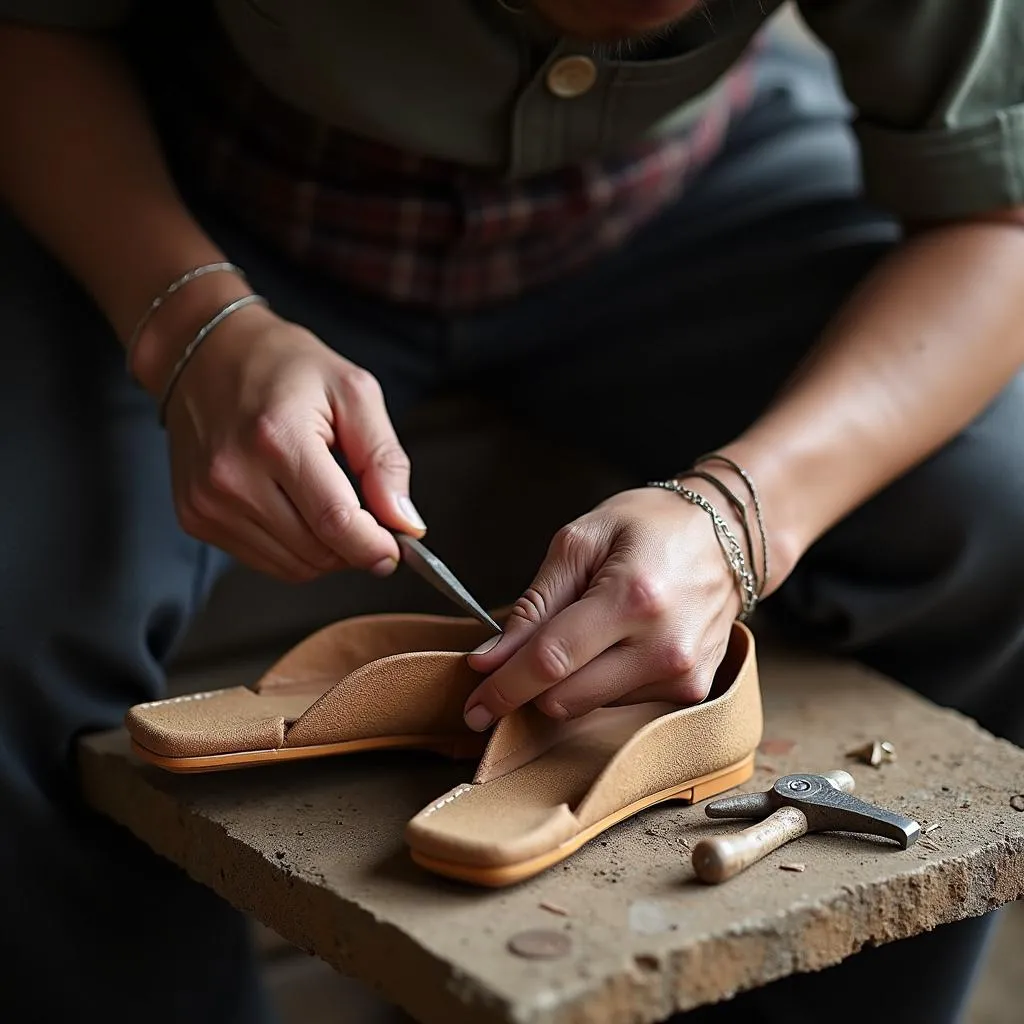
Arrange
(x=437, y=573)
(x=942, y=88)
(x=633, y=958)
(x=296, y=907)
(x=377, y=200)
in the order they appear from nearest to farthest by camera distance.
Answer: (x=633, y=958) < (x=296, y=907) < (x=437, y=573) < (x=942, y=88) < (x=377, y=200)

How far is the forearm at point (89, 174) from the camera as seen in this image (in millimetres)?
939

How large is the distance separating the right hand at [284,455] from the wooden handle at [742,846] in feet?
0.84

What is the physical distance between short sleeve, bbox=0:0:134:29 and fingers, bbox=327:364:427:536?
343mm

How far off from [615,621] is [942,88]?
48cm

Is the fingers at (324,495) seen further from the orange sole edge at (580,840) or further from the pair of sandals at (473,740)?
the orange sole edge at (580,840)

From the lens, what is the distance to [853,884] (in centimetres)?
71

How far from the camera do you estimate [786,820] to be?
748 millimetres

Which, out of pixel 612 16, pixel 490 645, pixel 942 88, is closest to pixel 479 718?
pixel 490 645

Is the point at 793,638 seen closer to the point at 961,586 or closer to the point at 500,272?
the point at 961,586

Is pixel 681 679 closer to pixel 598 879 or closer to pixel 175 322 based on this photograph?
pixel 598 879

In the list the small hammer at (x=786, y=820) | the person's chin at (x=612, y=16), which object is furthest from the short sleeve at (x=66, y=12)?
the small hammer at (x=786, y=820)

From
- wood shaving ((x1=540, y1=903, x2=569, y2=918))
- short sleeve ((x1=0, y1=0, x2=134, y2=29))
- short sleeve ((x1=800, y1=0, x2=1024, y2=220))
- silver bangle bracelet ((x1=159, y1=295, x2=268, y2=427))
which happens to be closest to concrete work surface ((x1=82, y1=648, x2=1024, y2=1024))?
wood shaving ((x1=540, y1=903, x2=569, y2=918))

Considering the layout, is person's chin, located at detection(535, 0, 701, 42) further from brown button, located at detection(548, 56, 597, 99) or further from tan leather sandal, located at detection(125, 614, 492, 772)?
tan leather sandal, located at detection(125, 614, 492, 772)

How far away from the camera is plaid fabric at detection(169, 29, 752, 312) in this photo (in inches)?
42.1
